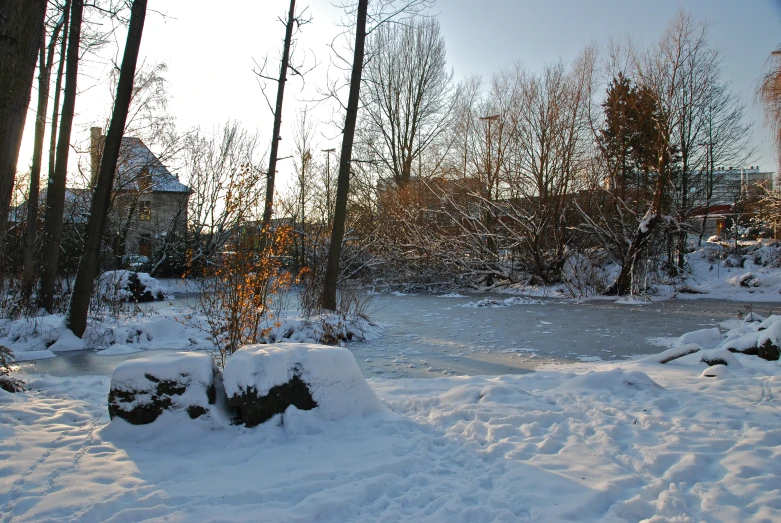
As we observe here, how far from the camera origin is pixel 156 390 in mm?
3781

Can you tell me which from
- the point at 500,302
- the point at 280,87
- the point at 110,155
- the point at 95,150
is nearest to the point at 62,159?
the point at 110,155

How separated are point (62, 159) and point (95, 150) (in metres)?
8.75

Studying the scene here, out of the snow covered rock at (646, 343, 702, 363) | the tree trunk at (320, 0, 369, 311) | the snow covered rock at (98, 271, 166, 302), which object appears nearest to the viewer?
the snow covered rock at (646, 343, 702, 363)

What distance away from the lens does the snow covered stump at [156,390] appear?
3754 millimetres

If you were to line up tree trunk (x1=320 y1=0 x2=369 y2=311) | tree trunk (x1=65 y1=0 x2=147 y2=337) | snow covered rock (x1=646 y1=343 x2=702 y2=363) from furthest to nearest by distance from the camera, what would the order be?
tree trunk (x1=320 y1=0 x2=369 y2=311) → tree trunk (x1=65 y1=0 x2=147 y2=337) → snow covered rock (x1=646 y1=343 x2=702 y2=363)

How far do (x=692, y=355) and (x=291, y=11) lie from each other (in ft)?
37.4

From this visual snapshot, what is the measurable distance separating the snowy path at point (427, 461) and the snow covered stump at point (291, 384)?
126mm

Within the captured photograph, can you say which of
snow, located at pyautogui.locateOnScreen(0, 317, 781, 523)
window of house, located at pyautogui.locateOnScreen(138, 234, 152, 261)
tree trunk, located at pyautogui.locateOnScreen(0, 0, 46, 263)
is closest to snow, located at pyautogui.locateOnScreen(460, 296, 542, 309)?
snow, located at pyautogui.locateOnScreen(0, 317, 781, 523)

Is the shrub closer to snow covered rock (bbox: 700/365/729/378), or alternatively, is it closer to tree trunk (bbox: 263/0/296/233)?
snow covered rock (bbox: 700/365/729/378)

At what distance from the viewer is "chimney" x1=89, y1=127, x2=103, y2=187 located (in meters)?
16.9

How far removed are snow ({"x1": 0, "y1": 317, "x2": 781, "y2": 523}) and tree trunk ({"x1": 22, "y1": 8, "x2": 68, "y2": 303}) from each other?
683 cm

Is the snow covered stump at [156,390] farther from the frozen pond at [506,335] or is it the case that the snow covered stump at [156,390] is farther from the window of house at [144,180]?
the window of house at [144,180]

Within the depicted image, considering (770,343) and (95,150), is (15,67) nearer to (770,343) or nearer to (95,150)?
(770,343)

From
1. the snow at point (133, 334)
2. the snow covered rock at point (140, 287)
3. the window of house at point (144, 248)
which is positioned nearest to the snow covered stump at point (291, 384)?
the snow at point (133, 334)
